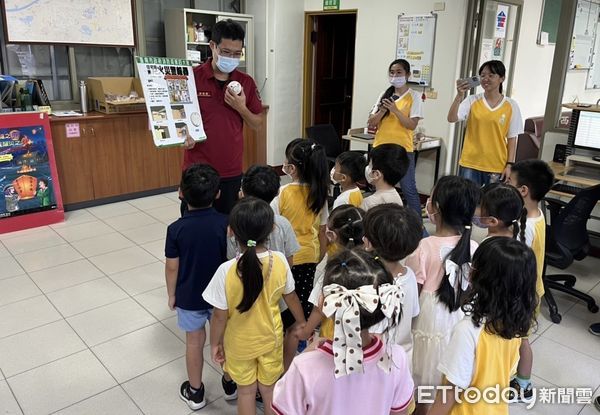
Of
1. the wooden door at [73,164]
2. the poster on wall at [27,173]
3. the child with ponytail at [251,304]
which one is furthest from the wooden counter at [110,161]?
the child with ponytail at [251,304]

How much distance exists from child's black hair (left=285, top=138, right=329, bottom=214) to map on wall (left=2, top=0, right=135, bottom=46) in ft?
11.1

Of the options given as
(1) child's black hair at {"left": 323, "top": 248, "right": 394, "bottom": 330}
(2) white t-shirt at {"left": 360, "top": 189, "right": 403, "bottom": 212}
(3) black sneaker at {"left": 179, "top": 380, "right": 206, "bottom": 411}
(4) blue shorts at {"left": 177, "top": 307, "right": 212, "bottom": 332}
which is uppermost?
(1) child's black hair at {"left": 323, "top": 248, "right": 394, "bottom": 330}

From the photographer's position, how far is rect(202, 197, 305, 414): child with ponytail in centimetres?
162

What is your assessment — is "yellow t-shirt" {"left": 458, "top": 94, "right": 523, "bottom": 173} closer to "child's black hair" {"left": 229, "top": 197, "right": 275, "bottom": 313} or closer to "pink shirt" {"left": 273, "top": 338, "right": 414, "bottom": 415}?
"child's black hair" {"left": 229, "top": 197, "right": 275, "bottom": 313}

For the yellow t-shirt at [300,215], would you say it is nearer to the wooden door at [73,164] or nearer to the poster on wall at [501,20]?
the wooden door at [73,164]

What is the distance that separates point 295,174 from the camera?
2236mm

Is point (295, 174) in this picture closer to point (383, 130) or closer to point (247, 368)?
→ point (247, 368)

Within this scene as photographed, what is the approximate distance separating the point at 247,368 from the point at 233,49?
1.56 m

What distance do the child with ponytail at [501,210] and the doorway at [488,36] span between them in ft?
9.87

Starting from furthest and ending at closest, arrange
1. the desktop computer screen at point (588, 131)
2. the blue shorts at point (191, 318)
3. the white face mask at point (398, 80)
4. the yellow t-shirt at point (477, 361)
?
the white face mask at point (398, 80), the desktop computer screen at point (588, 131), the blue shorts at point (191, 318), the yellow t-shirt at point (477, 361)

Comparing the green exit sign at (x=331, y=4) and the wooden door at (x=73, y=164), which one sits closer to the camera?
the wooden door at (x=73, y=164)

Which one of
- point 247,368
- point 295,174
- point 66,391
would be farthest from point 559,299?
point 66,391

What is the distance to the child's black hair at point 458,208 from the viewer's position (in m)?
1.68

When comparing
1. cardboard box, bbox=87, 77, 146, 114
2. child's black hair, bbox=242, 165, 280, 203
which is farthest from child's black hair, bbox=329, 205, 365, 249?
cardboard box, bbox=87, 77, 146, 114
